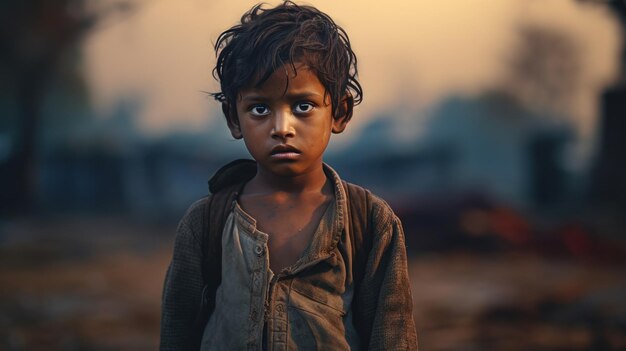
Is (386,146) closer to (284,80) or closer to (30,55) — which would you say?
(30,55)

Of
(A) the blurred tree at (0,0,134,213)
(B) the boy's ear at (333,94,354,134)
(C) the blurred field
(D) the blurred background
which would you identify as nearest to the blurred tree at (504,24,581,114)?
(D) the blurred background

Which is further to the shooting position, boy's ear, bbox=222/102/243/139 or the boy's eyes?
boy's ear, bbox=222/102/243/139

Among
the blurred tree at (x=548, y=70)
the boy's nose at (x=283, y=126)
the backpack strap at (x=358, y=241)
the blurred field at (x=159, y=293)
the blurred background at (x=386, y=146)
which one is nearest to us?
the boy's nose at (x=283, y=126)

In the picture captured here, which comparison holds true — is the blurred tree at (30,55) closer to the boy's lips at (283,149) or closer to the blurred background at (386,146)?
the blurred background at (386,146)

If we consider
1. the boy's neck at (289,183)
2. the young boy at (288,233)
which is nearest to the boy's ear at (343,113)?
the young boy at (288,233)

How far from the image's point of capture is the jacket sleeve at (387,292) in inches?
79.8

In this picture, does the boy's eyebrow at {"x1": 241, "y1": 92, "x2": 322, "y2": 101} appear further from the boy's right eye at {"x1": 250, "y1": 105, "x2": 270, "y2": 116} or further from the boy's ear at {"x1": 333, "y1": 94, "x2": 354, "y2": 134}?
the boy's ear at {"x1": 333, "y1": 94, "x2": 354, "y2": 134}

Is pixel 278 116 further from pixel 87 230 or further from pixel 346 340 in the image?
pixel 87 230

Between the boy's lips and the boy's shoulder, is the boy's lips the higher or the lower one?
the higher one

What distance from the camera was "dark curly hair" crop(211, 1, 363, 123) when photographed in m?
1.97

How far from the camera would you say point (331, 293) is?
2008mm

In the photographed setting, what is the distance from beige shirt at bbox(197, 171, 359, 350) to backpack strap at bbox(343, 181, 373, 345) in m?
0.03

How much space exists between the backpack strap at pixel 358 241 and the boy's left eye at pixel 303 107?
0.89 feet

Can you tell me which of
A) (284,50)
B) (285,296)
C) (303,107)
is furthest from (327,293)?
(284,50)
